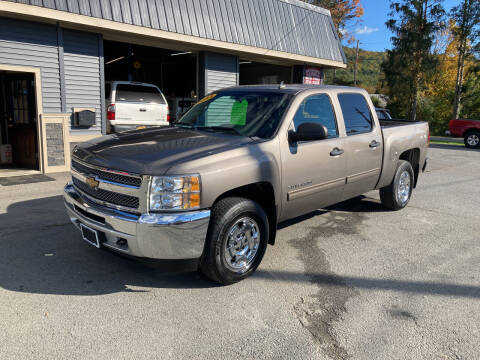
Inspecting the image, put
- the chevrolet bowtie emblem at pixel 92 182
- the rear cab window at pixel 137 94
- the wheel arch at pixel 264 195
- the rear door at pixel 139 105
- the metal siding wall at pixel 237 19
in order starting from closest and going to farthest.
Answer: the chevrolet bowtie emblem at pixel 92 182, the wheel arch at pixel 264 195, the metal siding wall at pixel 237 19, the rear door at pixel 139 105, the rear cab window at pixel 137 94

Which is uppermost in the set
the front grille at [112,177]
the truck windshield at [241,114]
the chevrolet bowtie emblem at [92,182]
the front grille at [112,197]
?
the truck windshield at [241,114]

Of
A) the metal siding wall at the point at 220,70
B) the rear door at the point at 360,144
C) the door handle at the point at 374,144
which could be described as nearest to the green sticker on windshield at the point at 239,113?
the rear door at the point at 360,144

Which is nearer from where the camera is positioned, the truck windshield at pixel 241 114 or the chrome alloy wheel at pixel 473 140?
the truck windshield at pixel 241 114

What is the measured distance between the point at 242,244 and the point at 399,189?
373cm

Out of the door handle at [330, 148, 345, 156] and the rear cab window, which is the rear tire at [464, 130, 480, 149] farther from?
the door handle at [330, 148, 345, 156]

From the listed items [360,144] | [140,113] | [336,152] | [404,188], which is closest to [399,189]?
[404,188]

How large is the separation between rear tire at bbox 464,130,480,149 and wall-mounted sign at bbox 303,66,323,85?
826cm

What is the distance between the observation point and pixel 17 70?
867 cm

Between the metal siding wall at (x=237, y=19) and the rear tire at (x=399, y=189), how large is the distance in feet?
23.5

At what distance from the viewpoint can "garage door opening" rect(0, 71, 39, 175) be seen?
922 centimetres

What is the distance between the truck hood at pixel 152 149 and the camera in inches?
131

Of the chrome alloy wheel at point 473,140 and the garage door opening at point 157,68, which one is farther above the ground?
the garage door opening at point 157,68

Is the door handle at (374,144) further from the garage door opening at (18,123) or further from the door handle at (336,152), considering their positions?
the garage door opening at (18,123)

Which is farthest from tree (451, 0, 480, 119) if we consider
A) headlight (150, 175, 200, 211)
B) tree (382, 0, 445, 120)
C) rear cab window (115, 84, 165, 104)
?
headlight (150, 175, 200, 211)
